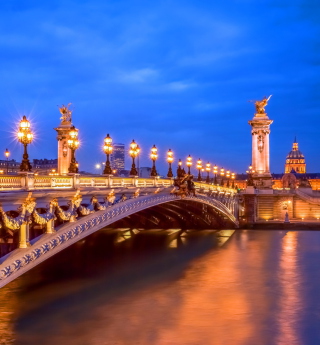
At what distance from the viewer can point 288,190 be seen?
76438 mm

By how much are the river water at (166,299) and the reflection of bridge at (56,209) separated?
2.75 meters

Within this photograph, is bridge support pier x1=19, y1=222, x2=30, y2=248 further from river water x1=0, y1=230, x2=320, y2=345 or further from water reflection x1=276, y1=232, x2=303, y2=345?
water reflection x1=276, y1=232, x2=303, y2=345

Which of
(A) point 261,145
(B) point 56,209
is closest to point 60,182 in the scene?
(B) point 56,209

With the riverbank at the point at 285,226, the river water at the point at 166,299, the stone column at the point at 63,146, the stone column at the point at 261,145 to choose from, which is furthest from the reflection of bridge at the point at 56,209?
the stone column at the point at 261,145

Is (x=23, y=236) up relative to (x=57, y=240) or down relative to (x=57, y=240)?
up

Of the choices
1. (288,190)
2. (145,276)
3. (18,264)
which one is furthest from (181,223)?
(18,264)

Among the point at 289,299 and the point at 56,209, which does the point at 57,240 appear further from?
the point at 289,299

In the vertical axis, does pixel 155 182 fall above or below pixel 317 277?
above

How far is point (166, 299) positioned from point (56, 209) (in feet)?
24.2

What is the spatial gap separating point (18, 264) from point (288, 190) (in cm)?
6013

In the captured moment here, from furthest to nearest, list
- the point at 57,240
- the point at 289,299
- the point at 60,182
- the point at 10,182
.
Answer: the point at 289,299
the point at 60,182
the point at 57,240
the point at 10,182

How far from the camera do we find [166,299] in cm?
2744

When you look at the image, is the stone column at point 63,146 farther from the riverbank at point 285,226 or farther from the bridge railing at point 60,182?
the bridge railing at point 60,182

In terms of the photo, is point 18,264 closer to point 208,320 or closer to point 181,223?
point 208,320
